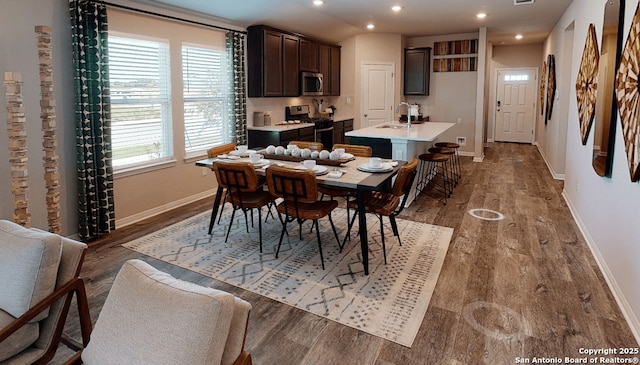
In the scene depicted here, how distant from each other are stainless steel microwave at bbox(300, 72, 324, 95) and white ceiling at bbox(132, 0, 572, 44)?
27.9 inches

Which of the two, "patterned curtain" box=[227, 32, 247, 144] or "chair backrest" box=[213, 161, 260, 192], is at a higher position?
"patterned curtain" box=[227, 32, 247, 144]

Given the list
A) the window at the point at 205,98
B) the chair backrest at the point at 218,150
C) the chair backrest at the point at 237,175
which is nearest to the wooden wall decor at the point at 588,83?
the chair backrest at the point at 237,175

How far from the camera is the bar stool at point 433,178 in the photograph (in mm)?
5504

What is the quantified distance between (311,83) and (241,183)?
14.1ft

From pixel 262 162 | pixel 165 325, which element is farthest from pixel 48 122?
pixel 165 325

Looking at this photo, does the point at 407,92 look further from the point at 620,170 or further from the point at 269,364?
the point at 269,364

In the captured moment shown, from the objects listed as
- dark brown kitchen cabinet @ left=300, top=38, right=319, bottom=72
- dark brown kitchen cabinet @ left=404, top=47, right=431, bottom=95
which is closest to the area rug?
dark brown kitchen cabinet @ left=300, top=38, right=319, bottom=72

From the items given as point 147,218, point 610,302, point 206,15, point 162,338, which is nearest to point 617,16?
point 610,302

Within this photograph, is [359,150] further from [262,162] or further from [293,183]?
[293,183]

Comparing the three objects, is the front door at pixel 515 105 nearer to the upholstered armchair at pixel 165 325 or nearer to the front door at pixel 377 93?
the front door at pixel 377 93

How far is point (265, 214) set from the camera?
15.8 feet

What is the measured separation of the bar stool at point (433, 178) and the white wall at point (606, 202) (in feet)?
4.84

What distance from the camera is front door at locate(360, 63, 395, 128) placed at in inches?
338

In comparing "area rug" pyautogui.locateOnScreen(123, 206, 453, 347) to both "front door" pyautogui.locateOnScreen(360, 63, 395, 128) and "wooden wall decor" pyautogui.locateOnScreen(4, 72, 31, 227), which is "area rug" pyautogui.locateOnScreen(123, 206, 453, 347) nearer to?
"wooden wall decor" pyautogui.locateOnScreen(4, 72, 31, 227)
